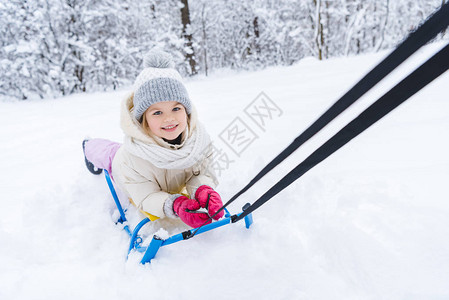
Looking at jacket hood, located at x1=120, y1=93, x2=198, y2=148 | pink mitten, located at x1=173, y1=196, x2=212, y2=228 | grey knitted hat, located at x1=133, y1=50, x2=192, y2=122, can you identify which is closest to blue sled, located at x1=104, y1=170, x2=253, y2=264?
pink mitten, located at x1=173, y1=196, x2=212, y2=228

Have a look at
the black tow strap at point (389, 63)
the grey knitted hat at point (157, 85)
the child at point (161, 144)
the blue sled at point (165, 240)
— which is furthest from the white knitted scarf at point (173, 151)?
the black tow strap at point (389, 63)

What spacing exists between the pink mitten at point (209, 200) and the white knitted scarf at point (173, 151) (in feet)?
0.61

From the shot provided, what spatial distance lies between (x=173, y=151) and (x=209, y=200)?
0.31m

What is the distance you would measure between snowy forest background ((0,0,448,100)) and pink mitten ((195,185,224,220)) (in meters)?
2.12

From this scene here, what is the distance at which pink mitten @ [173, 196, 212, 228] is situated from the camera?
4.03 feet

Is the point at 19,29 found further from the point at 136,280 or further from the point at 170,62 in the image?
the point at 136,280

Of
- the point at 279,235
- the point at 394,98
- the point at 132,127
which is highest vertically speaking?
the point at 394,98

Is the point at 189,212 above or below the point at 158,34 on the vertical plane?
above

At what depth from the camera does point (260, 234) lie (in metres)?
1.25

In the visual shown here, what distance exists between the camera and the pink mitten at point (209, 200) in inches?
50.1

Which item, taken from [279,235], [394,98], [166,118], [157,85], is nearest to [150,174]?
[166,118]

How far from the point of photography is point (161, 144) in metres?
1.39

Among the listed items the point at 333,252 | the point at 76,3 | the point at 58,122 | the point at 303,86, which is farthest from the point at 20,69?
the point at 333,252

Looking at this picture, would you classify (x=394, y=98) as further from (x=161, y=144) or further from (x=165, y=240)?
(x=161, y=144)
